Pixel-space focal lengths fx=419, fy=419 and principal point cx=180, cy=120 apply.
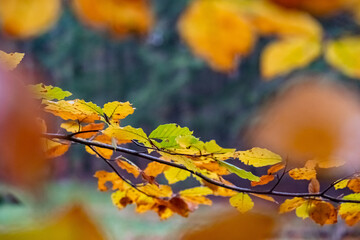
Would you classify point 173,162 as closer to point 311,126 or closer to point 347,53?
point 311,126

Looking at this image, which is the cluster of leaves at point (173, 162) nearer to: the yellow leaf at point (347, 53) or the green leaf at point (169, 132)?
the green leaf at point (169, 132)

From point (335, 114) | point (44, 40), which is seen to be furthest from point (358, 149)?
point (44, 40)

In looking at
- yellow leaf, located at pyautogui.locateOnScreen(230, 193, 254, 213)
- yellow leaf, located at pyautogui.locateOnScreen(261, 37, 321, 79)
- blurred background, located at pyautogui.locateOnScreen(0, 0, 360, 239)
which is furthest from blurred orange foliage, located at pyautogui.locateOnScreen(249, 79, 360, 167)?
yellow leaf, located at pyautogui.locateOnScreen(261, 37, 321, 79)

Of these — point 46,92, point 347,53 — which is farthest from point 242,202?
point 347,53

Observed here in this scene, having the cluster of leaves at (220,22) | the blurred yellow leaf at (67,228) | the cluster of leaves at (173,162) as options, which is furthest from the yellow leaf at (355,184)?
the blurred yellow leaf at (67,228)

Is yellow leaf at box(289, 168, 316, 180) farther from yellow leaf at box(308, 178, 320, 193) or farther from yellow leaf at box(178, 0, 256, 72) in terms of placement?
yellow leaf at box(178, 0, 256, 72)

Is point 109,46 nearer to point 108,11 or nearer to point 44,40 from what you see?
point 44,40
